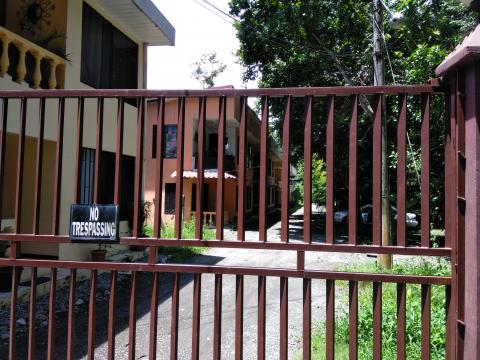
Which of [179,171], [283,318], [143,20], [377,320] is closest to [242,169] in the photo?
[179,171]

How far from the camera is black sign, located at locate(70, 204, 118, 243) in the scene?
9.25 feet

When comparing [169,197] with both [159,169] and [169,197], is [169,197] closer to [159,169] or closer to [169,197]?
[169,197]

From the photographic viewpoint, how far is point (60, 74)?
7.61 metres

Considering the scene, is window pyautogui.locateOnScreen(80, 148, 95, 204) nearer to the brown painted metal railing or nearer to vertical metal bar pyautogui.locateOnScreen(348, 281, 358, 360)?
the brown painted metal railing

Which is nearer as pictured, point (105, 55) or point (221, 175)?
point (221, 175)

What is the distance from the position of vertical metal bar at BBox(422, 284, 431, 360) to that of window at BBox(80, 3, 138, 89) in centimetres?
758

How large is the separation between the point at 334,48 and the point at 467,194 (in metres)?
11.9

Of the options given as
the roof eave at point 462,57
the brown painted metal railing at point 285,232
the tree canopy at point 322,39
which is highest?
the tree canopy at point 322,39

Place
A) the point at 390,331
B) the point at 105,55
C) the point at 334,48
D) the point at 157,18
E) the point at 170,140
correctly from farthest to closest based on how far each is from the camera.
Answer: the point at 170,140 < the point at 334,48 < the point at 157,18 < the point at 105,55 < the point at 390,331

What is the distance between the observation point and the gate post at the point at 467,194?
2.16 m

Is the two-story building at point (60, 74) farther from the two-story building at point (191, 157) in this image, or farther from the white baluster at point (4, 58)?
the two-story building at point (191, 157)

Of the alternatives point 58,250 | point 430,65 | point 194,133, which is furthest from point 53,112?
point 194,133

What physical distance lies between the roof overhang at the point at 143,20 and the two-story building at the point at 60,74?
0.02m

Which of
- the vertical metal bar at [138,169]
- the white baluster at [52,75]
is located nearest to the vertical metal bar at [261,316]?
the vertical metal bar at [138,169]
